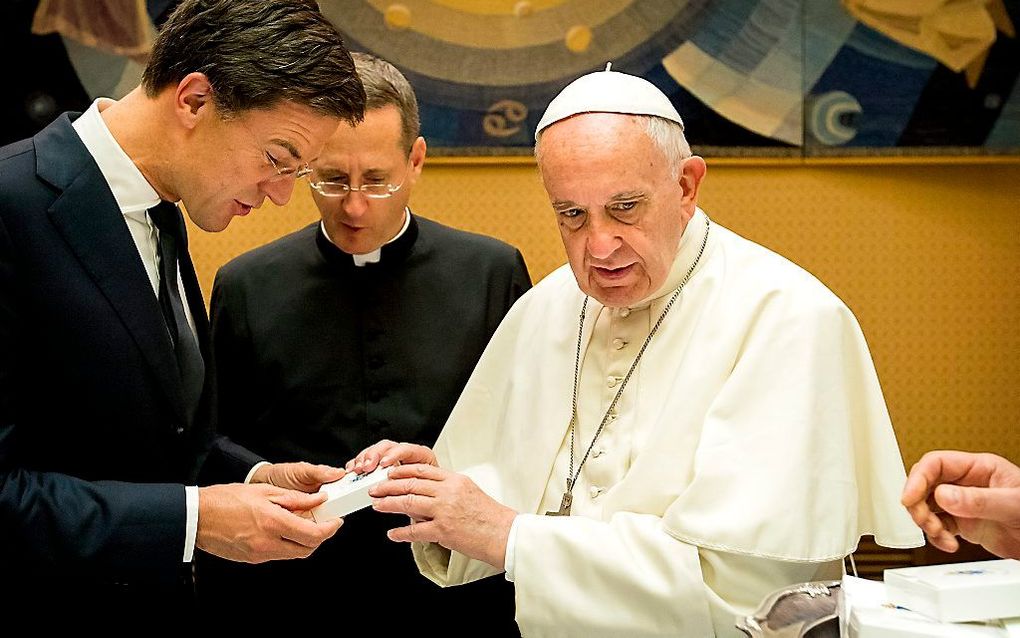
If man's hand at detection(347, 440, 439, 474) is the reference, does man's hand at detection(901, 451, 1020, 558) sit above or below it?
above

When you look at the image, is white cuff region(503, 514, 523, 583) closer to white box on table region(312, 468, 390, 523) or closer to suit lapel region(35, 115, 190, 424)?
white box on table region(312, 468, 390, 523)

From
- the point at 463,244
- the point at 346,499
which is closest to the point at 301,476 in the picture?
the point at 346,499

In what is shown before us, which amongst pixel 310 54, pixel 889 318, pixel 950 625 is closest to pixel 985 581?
pixel 950 625

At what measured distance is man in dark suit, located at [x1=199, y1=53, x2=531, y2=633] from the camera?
3459mm

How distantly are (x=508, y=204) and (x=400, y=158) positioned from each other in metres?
1.85

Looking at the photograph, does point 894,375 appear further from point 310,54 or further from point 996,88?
point 310,54

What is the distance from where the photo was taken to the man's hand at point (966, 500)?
76.6 inches

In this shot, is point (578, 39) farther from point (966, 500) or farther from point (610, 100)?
point (966, 500)

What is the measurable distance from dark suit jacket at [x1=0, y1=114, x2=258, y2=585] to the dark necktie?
17cm

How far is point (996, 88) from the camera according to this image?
16.2 ft

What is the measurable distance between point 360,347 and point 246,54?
4.12 feet

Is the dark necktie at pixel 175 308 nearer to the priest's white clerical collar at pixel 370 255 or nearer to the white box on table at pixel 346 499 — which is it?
the white box on table at pixel 346 499

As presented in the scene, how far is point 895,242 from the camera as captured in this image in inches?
203

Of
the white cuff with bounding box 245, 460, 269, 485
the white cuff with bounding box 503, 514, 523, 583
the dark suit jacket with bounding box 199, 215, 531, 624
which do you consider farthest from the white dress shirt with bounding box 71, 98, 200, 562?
the dark suit jacket with bounding box 199, 215, 531, 624
